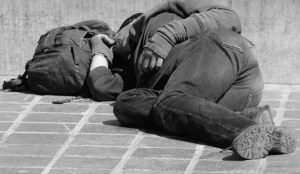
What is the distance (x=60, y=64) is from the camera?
6523 mm

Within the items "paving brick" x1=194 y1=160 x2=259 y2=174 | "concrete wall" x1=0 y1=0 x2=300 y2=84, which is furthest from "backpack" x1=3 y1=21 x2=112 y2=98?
"paving brick" x1=194 y1=160 x2=259 y2=174

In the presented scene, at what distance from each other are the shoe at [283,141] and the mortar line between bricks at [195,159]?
390mm

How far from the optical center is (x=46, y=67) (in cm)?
655

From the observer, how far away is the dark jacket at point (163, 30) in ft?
19.0

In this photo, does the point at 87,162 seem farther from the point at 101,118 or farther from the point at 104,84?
the point at 104,84

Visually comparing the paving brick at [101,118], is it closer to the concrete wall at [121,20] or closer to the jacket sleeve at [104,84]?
the jacket sleeve at [104,84]

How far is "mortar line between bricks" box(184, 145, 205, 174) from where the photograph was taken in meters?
4.87

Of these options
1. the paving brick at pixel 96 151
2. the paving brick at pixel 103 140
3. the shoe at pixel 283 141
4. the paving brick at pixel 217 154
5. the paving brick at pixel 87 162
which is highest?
the shoe at pixel 283 141

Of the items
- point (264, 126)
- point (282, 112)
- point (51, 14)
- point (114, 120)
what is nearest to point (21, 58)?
point (51, 14)

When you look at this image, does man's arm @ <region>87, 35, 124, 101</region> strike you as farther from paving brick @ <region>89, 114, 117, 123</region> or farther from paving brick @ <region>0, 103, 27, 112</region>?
paving brick @ <region>0, 103, 27, 112</region>

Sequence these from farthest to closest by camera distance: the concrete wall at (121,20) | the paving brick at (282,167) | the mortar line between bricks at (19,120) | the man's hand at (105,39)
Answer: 1. the concrete wall at (121,20)
2. the man's hand at (105,39)
3. the mortar line between bricks at (19,120)
4. the paving brick at (282,167)

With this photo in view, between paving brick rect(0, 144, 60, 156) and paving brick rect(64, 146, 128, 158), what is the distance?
10cm

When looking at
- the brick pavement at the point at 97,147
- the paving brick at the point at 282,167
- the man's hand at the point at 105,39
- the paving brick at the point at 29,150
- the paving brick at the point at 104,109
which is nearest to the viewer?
the paving brick at the point at 282,167

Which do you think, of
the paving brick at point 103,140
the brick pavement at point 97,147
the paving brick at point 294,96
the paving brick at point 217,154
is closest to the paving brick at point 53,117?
the brick pavement at point 97,147
